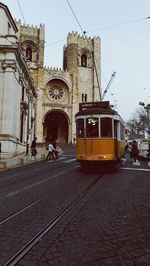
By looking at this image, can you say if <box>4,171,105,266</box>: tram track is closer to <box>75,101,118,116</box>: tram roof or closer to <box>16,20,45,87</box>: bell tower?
<box>75,101,118,116</box>: tram roof

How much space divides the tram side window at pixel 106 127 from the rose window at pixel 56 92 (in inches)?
1900

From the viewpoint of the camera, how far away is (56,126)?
208ft

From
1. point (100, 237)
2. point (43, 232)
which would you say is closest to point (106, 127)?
point (43, 232)

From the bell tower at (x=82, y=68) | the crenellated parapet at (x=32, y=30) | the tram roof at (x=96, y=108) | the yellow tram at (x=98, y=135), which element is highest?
the crenellated parapet at (x=32, y=30)

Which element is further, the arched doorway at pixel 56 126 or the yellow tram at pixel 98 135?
the arched doorway at pixel 56 126

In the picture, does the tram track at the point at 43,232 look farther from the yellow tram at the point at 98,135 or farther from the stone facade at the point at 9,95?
the stone facade at the point at 9,95

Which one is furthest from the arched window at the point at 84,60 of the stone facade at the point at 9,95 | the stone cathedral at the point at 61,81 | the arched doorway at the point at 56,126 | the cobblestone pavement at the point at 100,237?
the cobblestone pavement at the point at 100,237

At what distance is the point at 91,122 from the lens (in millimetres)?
14617

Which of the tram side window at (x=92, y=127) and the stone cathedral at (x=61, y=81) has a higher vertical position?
the stone cathedral at (x=61, y=81)

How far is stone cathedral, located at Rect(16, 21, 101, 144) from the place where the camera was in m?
60.5

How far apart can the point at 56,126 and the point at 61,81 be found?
906cm

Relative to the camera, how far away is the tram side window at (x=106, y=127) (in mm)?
14281

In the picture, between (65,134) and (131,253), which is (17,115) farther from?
(65,134)

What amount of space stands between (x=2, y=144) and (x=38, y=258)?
2187 centimetres
